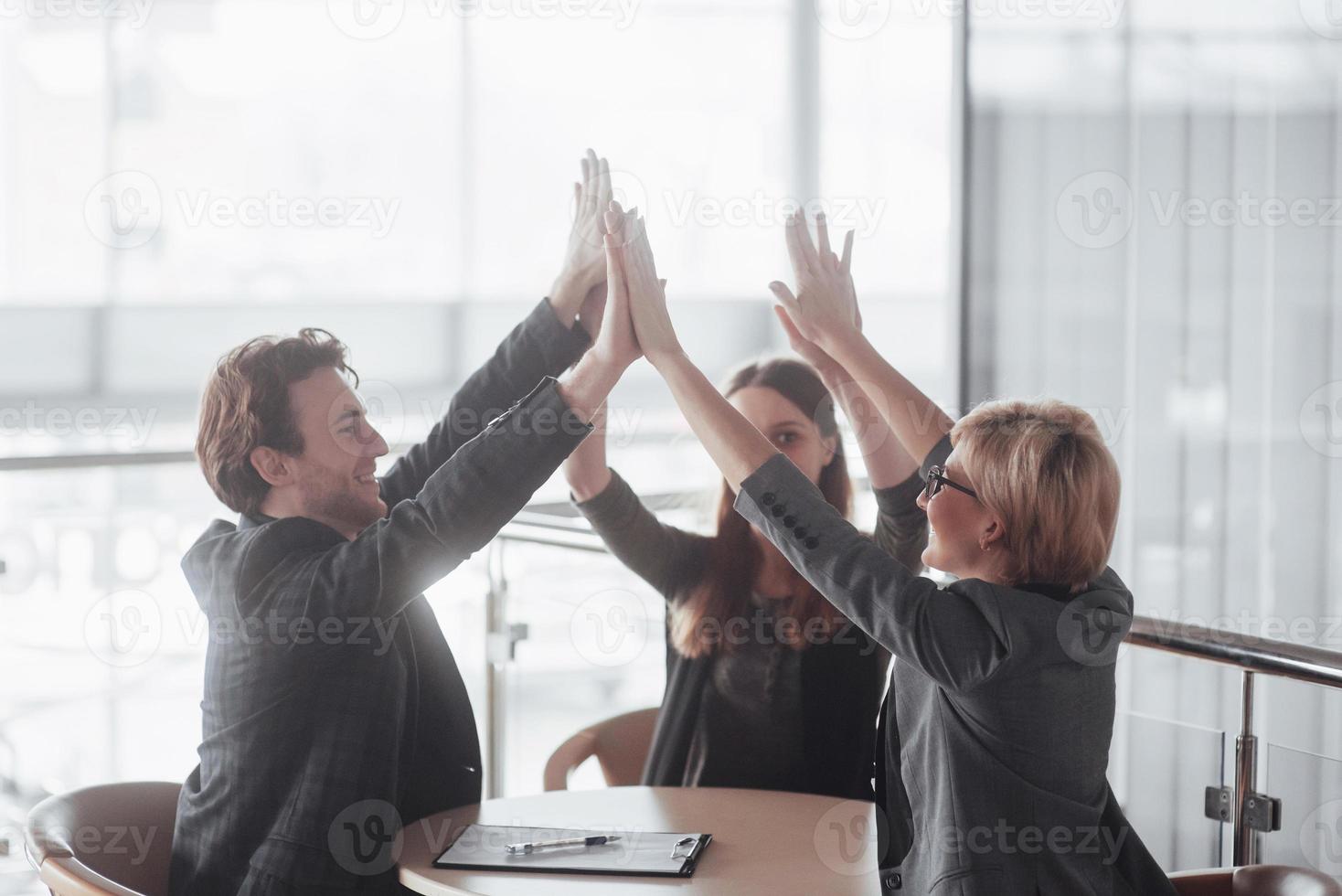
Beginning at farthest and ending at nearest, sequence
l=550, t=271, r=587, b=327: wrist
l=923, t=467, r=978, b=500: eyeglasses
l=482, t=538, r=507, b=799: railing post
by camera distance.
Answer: l=482, t=538, r=507, b=799: railing post
l=550, t=271, r=587, b=327: wrist
l=923, t=467, r=978, b=500: eyeglasses

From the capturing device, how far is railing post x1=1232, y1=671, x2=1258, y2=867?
185 cm

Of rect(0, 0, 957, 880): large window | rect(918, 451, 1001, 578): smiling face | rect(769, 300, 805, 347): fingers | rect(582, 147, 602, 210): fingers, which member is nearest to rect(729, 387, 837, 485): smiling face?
rect(769, 300, 805, 347): fingers

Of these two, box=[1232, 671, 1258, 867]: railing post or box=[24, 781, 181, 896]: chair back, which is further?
box=[1232, 671, 1258, 867]: railing post

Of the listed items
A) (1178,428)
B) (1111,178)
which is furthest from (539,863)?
(1111,178)

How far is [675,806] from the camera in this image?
1824mm

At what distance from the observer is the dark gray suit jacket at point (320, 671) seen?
1.61 metres

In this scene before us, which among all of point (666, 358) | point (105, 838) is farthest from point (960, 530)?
point (105, 838)

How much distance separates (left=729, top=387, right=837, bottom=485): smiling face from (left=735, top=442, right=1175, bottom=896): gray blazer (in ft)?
2.31

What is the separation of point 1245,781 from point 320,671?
4.06 ft

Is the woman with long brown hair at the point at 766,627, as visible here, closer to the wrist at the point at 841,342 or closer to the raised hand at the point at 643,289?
the wrist at the point at 841,342

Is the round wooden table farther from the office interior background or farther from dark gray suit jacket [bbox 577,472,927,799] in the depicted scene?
the office interior background

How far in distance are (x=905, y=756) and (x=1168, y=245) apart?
2.13 metres

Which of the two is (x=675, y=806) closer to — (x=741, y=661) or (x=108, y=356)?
(x=741, y=661)

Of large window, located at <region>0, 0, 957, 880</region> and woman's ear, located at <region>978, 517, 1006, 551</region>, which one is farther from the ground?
large window, located at <region>0, 0, 957, 880</region>
